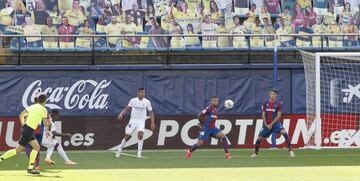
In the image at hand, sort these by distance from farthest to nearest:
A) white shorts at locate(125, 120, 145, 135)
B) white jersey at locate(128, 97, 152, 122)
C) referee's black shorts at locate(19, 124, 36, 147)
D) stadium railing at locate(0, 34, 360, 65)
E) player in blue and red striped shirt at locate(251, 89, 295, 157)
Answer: stadium railing at locate(0, 34, 360, 65) < white jersey at locate(128, 97, 152, 122) < white shorts at locate(125, 120, 145, 135) < player in blue and red striped shirt at locate(251, 89, 295, 157) < referee's black shorts at locate(19, 124, 36, 147)

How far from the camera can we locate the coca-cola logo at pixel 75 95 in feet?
86.7

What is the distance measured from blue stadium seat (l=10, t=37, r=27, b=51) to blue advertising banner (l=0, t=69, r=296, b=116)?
2018 mm

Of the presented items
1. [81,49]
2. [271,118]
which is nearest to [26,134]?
[271,118]

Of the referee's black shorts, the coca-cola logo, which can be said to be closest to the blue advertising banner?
the coca-cola logo

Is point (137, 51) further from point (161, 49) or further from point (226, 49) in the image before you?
point (226, 49)

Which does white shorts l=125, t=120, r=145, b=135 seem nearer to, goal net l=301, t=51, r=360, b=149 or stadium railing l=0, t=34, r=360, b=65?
stadium railing l=0, t=34, r=360, b=65

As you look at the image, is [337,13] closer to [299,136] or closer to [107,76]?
[299,136]

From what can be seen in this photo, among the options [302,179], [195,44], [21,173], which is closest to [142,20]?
[195,44]

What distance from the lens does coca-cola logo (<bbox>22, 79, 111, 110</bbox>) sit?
86.7ft

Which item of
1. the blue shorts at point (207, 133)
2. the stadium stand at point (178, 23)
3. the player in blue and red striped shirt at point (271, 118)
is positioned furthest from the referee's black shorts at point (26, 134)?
the stadium stand at point (178, 23)

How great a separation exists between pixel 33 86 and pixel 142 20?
19.8 ft

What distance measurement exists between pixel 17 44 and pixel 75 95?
3357mm

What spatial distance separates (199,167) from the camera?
1794 cm

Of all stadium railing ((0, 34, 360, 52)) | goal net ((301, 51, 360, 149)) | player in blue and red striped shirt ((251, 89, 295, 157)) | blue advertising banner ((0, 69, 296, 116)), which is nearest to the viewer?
player in blue and red striped shirt ((251, 89, 295, 157))
